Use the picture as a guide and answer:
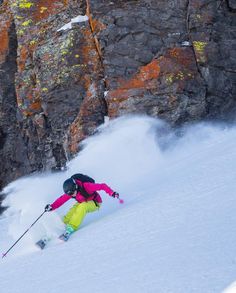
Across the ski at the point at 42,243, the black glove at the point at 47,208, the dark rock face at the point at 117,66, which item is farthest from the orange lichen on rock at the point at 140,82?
the ski at the point at 42,243

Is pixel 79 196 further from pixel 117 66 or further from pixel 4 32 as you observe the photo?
pixel 4 32

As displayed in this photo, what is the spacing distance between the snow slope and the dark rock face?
75 centimetres

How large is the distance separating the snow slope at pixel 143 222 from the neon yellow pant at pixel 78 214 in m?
0.23

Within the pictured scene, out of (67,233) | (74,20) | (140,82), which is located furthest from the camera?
(74,20)

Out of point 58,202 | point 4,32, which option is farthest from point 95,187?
point 4,32

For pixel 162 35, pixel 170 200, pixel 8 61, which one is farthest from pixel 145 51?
pixel 170 200

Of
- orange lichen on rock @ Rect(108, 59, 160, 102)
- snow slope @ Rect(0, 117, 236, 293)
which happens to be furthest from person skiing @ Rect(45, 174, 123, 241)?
orange lichen on rock @ Rect(108, 59, 160, 102)

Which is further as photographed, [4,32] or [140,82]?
[4,32]

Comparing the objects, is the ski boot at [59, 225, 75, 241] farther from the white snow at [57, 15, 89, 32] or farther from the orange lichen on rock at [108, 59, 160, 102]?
the white snow at [57, 15, 89, 32]

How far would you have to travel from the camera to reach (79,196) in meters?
9.33

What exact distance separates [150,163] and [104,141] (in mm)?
1808

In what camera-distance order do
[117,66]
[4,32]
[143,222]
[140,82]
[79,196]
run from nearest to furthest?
[143,222]
[79,196]
[140,82]
[117,66]
[4,32]

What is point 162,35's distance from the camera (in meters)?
14.7

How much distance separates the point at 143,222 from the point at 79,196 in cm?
188
